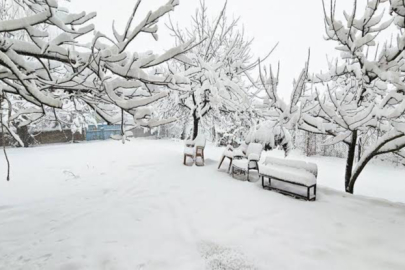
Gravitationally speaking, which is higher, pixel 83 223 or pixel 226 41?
pixel 226 41

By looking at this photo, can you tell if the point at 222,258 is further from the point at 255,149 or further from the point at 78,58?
the point at 255,149

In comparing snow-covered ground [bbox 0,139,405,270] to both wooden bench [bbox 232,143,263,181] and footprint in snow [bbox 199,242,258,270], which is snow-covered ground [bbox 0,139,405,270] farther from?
wooden bench [bbox 232,143,263,181]

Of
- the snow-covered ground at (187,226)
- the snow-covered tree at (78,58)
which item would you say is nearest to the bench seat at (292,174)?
the snow-covered ground at (187,226)

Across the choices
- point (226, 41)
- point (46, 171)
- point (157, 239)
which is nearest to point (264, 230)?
point (157, 239)

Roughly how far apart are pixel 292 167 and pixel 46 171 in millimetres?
7428

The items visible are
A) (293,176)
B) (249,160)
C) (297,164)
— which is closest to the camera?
(293,176)

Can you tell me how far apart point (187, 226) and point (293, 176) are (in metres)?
2.54

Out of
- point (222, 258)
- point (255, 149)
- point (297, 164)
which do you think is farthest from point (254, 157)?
point (222, 258)

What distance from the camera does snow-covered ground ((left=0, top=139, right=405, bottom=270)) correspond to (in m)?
2.91

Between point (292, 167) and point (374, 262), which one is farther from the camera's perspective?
point (292, 167)

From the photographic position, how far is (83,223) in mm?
3914

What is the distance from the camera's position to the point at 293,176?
497cm

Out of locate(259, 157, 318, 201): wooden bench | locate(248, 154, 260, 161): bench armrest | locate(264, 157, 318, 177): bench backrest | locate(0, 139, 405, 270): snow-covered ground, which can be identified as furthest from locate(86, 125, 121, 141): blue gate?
locate(259, 157, 318, 201): wooden bench

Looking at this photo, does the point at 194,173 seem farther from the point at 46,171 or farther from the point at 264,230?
the point at 46,171
